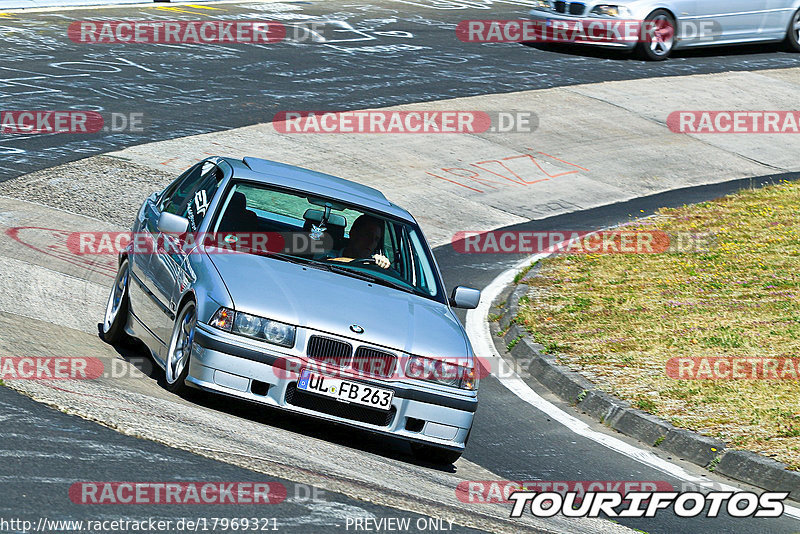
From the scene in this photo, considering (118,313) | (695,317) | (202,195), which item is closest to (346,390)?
(202,195)

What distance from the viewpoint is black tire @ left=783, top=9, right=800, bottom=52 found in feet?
84.3

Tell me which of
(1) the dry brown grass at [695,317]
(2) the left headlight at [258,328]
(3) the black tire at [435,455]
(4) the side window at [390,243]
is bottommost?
(1) the dry brown grass at [695,317]

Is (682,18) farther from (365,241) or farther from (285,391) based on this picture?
(285,391)

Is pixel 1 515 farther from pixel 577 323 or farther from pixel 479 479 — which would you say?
pixel 577 323

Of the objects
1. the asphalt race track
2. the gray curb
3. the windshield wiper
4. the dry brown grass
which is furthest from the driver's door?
the dry brown grass

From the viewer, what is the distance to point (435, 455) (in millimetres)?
7418

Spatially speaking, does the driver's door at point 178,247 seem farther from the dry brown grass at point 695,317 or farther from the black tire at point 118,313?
the dry brown grass at point 695,317

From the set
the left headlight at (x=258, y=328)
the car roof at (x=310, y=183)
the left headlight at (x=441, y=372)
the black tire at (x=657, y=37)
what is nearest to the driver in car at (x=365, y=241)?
the car roof at (x=310, y=183)

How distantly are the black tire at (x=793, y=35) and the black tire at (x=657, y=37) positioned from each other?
10.1 ft

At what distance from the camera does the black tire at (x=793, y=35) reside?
2569 centimetres

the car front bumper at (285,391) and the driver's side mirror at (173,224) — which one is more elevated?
the driver's side mirror at (173,224)

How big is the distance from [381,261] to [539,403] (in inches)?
81.3

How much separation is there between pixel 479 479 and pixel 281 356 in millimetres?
1455

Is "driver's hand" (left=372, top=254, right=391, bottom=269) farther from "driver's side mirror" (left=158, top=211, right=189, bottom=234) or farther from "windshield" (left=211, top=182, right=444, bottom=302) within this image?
A: "driver's side mirror" (left=158, top=211, right=189, bottom=234)
